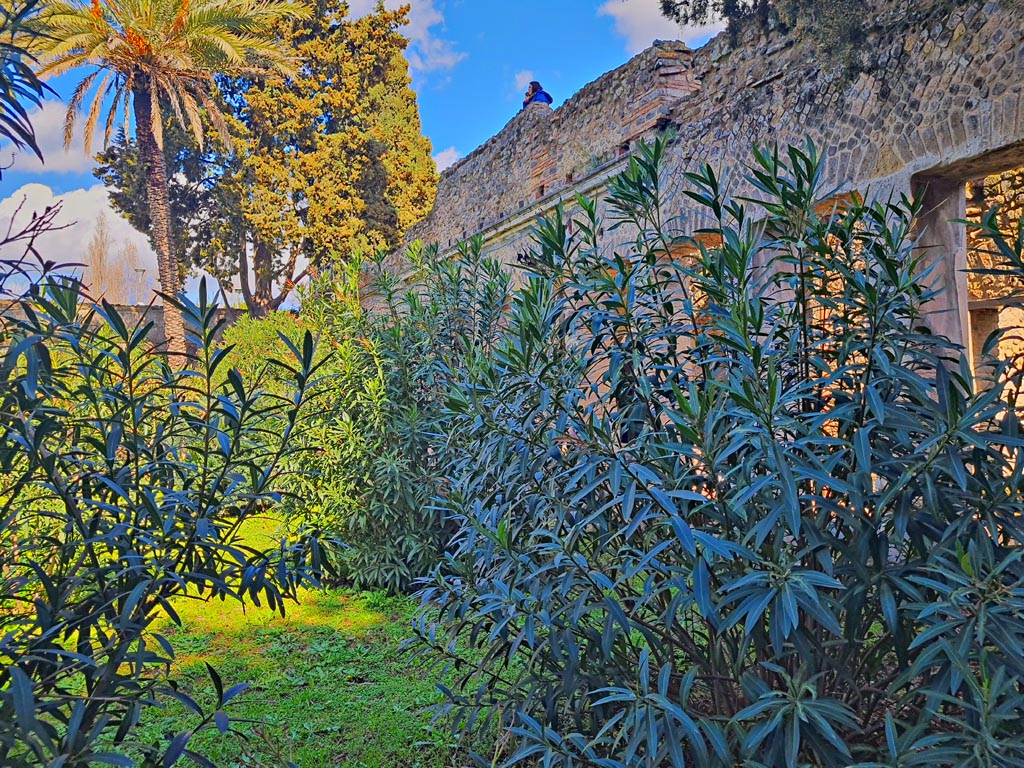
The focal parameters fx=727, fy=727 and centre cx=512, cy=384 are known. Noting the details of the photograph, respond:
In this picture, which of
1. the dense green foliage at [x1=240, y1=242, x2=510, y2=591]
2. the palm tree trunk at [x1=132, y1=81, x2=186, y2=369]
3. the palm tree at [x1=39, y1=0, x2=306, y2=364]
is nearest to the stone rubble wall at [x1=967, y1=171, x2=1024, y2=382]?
the dense green foliage at [x1=240, y1=242, x2=510, y2=591]

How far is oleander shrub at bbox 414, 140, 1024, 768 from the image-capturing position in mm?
1469

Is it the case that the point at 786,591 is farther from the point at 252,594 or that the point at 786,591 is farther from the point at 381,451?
the point at 381,451

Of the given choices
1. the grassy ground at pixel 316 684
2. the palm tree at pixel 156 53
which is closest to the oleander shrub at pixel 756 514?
the grassy ground at pixel 316 684

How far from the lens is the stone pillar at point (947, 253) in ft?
14.0

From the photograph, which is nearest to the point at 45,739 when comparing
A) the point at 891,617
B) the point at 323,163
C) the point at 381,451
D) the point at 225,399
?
the point at 225,399

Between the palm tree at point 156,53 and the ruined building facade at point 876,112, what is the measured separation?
907cm

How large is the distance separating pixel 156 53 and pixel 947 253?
15037mm

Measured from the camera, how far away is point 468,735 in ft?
9.59

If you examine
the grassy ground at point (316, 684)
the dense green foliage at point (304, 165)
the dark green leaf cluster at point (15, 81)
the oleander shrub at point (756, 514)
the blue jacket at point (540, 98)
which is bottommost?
the grassy ground at point (316, 684)

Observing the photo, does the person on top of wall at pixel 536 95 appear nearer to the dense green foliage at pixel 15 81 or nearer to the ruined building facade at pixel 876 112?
the ruined building facade at pixel 876 112

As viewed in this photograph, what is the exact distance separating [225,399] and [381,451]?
12.0ft

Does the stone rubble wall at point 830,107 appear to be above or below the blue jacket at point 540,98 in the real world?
below

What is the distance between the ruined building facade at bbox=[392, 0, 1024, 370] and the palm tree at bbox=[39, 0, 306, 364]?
9065 mm

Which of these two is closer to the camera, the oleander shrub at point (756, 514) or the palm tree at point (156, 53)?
the oleander shrub at point (756, 514)
